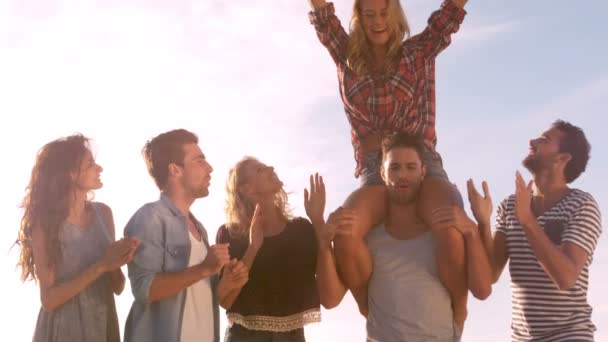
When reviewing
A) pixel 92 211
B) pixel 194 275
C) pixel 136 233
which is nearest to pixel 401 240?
pixel 194 275

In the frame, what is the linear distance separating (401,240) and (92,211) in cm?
265

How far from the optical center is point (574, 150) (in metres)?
7.25

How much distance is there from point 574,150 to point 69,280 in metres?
4.51

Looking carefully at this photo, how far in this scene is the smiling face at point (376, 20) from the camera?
22.4 feet

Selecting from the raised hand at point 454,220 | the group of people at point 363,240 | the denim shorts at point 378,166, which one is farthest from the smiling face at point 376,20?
the raised hand at point 454,220

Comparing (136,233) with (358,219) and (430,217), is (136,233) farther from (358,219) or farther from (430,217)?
(430,217)

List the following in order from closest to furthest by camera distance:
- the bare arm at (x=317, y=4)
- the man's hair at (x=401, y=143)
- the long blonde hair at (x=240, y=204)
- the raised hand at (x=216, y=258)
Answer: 1. the raised hand at (x=216, y=258)
2. the man's hair at (x=401, y=143)
3. the bare arm at (x=317, y=4)
4. the long blonde hair at (x=240, y=204)

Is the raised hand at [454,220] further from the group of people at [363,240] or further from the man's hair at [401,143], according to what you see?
the man's hair at [401,143]

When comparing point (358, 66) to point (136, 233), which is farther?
point (358, 66)

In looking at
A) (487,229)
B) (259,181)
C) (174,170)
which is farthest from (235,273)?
(487,229)

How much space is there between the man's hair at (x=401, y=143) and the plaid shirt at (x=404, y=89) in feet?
0.55

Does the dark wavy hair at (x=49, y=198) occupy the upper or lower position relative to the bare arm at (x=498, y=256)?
upper

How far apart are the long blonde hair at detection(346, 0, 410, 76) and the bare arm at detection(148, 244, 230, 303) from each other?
1969mm

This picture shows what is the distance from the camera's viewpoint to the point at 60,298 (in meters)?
6.28
